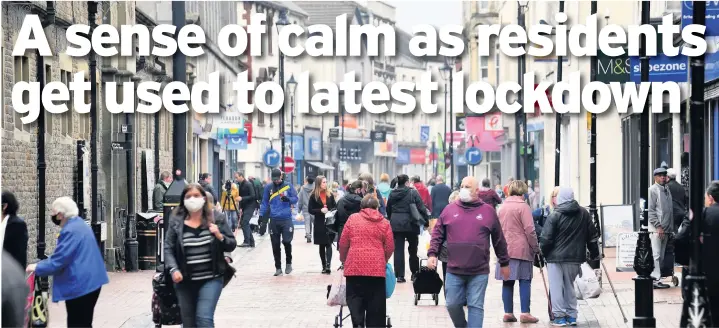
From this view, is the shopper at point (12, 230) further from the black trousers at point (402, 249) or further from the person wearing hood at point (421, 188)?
the person wearing hood at point (421, 188)

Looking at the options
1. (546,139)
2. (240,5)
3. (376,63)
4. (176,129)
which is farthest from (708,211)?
(376,63)

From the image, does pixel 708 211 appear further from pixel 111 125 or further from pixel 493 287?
pixel 111 125

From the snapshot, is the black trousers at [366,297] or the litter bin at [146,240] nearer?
the black trousers at [366,297]

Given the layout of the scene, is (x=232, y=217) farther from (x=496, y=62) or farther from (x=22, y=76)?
(x=496, y=62)

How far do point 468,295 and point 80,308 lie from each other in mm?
3930

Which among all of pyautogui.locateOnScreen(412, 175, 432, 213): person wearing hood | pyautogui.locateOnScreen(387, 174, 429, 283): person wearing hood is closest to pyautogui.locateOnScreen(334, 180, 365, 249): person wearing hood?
pyautogui.locateOnScreen(387, 174, 429, 283): person wearing hood

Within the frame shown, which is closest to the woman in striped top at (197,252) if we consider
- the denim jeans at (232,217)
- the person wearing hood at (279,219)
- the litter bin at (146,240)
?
the person wearing hood at (279,219)

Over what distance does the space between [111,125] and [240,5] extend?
2249 inches

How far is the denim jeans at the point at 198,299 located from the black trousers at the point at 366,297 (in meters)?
2.23

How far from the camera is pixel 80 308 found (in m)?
12.5

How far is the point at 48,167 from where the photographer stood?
→ 2414 centimetres

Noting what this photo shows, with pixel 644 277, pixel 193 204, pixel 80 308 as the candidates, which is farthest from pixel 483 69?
pixel 80 308

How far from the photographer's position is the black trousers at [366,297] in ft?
47.6

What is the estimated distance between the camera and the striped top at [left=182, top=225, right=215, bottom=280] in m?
12.4
